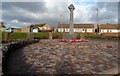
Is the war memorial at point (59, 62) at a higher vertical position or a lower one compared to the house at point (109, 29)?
lower

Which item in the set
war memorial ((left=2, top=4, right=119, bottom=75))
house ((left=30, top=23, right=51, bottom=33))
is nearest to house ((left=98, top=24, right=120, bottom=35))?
house ((left=30, top=23, right=51, bottom=33))

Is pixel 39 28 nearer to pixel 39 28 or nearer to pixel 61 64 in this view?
pixel 39 28

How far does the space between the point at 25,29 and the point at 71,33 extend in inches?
1788

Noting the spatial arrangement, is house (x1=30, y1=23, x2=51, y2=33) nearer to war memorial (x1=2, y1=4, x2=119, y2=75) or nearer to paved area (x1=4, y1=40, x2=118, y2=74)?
war memorial (x1=2, y1=4, x2=119, y2=75)

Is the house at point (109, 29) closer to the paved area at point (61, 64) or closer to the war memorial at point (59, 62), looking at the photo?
the war memorial at point (59, 62)

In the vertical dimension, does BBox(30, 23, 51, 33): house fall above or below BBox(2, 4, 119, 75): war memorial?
above

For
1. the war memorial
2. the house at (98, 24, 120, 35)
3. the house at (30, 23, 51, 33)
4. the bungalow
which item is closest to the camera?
the war memorial

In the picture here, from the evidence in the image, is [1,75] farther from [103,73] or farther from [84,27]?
[84,27]

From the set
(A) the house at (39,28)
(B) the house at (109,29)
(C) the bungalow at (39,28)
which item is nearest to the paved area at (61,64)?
(B) the house at (109,29)

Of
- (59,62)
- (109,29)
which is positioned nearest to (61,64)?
(59,62)

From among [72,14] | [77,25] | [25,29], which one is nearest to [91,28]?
[77,25]

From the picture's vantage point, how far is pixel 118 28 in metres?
48.5

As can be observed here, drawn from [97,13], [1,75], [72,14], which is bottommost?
[1,75]

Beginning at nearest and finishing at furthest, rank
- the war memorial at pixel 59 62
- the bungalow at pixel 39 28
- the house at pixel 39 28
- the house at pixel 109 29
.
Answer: the war memorial at pixel 59 62 → the house at pixel 109 29 → the house at pixel 39 28 → the bungalow at pixel 39 28
